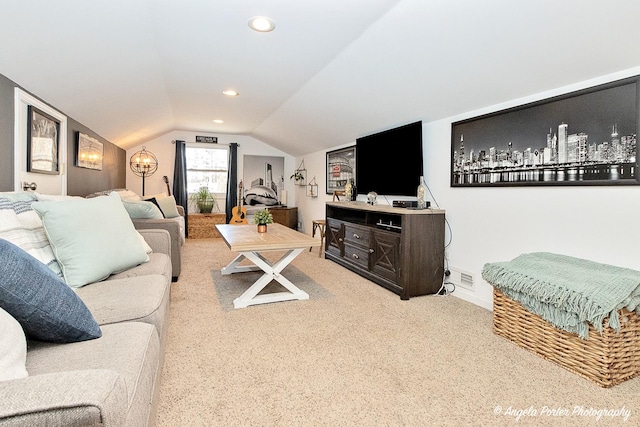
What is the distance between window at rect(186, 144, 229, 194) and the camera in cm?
724

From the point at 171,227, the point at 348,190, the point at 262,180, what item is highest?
the point at 262,180

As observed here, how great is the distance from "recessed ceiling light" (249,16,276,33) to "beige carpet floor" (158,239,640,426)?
2093mm

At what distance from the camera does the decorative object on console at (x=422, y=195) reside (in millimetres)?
3369

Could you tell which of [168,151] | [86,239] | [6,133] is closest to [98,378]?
[86,239]

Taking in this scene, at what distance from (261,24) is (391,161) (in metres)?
2.10

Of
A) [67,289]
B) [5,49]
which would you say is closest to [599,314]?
[67,289]

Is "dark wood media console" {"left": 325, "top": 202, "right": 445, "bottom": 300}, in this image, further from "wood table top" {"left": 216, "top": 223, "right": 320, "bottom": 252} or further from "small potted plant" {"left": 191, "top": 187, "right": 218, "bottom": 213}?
"small potted plant" {"left": 191, "top": 187, "right": 218, "bottom": 213}

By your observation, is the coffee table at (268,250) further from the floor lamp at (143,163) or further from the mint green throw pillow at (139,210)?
the floor lamp at (143,163)

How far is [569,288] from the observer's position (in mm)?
1786

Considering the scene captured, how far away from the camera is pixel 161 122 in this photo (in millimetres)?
5582

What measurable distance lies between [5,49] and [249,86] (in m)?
2.15

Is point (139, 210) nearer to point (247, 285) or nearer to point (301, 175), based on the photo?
point (247, 285)

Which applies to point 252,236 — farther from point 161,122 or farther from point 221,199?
point 221,199

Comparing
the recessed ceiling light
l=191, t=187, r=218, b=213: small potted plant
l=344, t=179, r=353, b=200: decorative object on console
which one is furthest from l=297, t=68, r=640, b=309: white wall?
l=191, t=187, r=218, b=213: small potted plant
